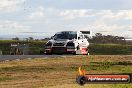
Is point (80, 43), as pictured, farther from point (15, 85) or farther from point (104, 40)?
point (104, 40)

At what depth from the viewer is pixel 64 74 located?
19.3 meters

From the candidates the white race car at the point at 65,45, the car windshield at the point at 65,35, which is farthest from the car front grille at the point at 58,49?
the car windshield at the point at 65,35

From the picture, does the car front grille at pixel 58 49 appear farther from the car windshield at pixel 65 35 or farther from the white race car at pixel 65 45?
the car windshield at pixel 65 35

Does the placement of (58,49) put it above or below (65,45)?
below

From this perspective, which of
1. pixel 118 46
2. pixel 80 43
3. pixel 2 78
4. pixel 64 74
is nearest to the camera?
pixel 2 78

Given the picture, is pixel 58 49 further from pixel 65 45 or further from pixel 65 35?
pixel 65 35

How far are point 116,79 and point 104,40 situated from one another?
2076 inches

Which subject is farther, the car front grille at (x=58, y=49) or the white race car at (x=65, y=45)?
the car front grille at (x=58, y=49)

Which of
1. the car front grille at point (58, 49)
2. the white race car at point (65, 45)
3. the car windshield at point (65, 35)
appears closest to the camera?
the white race car at point (65, 45)

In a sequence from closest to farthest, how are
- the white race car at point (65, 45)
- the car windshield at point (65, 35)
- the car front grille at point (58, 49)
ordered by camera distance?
the white race car at point (65, 45)
the car front grille at point (58, 49)
the car windshield at point (65, 35)

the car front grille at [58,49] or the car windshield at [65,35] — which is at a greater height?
the car windshield at [65,35]

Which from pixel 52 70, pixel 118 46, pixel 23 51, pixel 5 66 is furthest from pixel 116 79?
pixel 118 46

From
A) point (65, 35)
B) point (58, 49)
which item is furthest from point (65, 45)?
point (65, 35)

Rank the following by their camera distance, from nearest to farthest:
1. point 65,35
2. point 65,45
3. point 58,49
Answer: point 65,45, point 58,49, point 65,35
